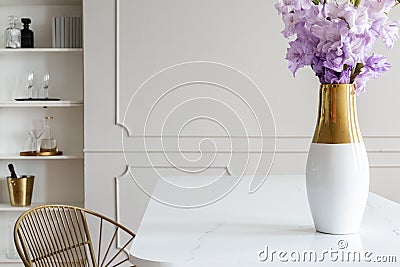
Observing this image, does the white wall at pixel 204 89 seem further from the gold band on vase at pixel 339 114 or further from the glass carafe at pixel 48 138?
the gold band on vase at pixel 339 114

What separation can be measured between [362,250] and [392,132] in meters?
2.37

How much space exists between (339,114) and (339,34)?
201mm

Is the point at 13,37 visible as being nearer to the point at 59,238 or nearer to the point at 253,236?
the point at 59,238

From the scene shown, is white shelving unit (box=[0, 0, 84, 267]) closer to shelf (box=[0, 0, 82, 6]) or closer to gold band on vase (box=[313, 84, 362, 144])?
shelf (box=[0, 0, 82, 6])

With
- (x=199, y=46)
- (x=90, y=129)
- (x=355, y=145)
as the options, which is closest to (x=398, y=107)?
(x=199, y=46)

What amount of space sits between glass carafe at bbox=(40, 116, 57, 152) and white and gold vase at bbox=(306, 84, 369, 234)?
2538 millimetres

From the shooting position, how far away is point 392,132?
3574 millimetres

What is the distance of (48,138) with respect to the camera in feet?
12.5

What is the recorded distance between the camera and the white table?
1287mm

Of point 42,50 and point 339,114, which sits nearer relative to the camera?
point 339,114

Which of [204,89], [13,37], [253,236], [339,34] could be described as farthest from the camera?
[13,37]

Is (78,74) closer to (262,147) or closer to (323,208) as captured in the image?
(262,147)

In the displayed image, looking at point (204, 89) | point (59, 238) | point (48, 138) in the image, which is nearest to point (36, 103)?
point (48, 138)

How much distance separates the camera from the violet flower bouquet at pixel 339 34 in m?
1.38
